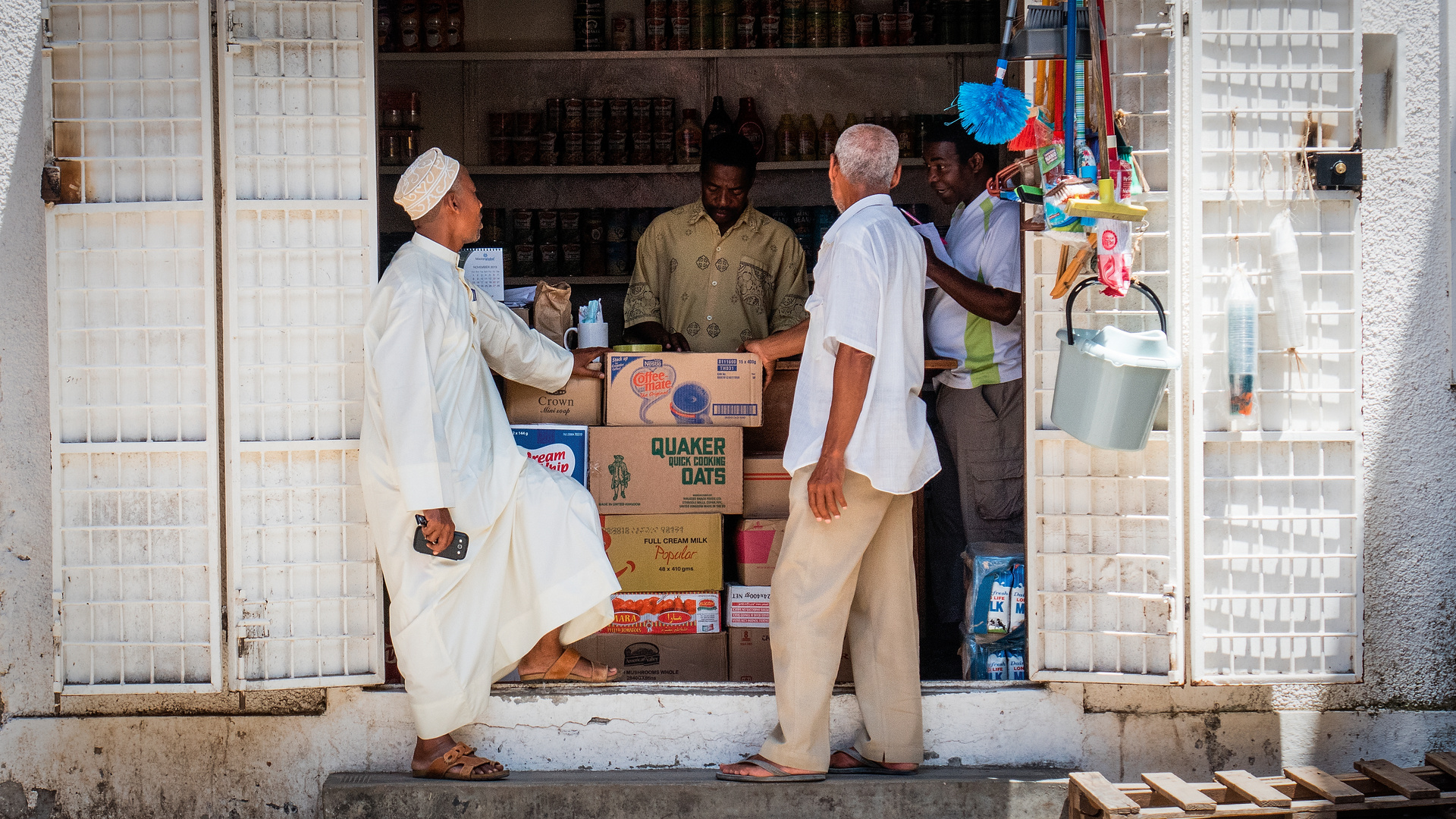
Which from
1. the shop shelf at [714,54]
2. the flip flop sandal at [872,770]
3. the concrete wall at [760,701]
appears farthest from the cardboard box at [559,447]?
the shop shelf at [714,54]

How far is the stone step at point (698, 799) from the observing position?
9.94 feet

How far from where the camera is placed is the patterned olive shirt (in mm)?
4547

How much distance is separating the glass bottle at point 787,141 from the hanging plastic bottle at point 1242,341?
293 cm

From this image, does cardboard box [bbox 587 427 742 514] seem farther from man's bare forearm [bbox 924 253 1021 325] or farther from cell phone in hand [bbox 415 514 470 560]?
man's bare forearm [bbox 924 253 1021 325]

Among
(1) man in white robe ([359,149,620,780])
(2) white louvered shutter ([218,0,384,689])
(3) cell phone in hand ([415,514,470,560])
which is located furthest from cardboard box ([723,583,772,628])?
(2) white louvered shutter ([218,0,384,689])

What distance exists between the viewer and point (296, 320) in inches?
124

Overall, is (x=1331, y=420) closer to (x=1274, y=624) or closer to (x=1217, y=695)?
(x=1274, y=624)

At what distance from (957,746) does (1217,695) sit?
77 centimetres

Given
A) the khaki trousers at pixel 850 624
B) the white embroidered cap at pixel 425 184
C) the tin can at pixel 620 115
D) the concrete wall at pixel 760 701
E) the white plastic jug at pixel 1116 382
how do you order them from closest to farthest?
the white plastic jug at pixel 1116 382, the khaki trousers at pixel 850 624, the white embroidered cap at pixel 425 184, the concrete wall at pixel 760 701, the tin can at pixel 620 115

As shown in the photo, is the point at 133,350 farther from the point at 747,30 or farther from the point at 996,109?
the point at 747,30

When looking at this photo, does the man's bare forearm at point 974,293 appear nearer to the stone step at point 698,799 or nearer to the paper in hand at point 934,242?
the paper in hand at point 934,242

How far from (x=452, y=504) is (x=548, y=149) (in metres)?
3.10

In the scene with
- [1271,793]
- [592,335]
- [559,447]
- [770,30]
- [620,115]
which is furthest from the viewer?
[620,115]

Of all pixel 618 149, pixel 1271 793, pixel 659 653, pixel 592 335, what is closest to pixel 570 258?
pixel 618 149
